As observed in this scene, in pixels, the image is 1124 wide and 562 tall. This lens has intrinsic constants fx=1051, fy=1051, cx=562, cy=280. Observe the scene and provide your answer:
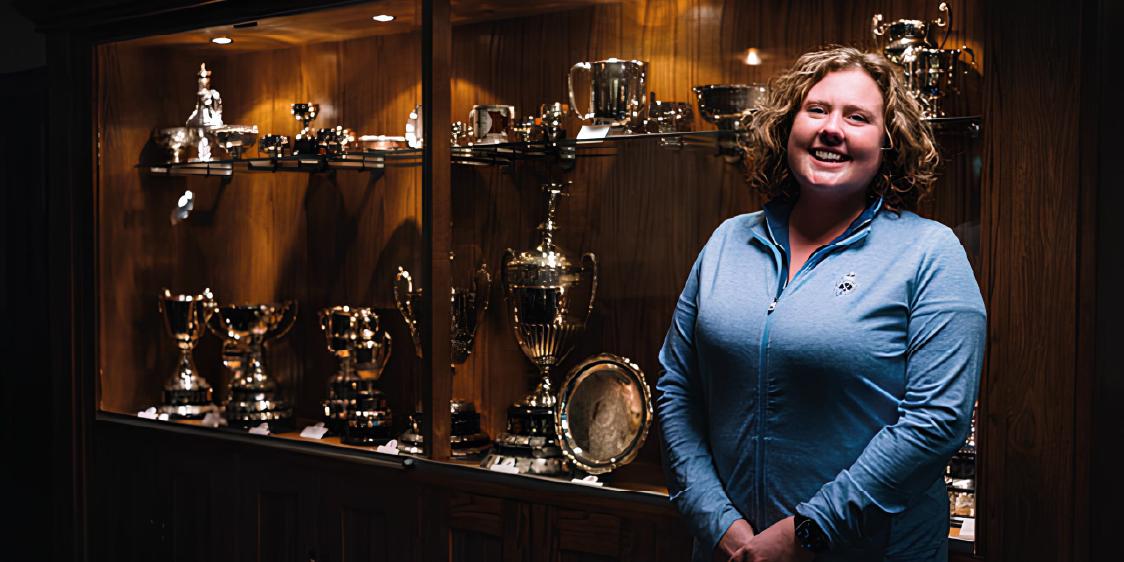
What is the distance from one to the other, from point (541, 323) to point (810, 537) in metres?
1.22

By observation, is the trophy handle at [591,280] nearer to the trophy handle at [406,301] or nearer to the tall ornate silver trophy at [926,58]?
the trophy handle at [406,301]

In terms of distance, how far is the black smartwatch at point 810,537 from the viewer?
1.66 metres

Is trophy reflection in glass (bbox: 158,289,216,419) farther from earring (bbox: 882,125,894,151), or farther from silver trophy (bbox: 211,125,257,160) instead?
earring (bbox: 882,125,894,151)

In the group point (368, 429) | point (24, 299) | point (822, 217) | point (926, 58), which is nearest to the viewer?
point (822, 217)

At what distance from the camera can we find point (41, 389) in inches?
155

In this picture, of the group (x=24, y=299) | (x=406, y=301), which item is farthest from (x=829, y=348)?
(x=24, y=299)

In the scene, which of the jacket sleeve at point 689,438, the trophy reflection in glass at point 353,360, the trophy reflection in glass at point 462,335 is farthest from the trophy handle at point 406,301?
the jacket sleeve at point 689,438

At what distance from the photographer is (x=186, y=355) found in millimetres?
3459

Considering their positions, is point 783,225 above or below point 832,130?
below

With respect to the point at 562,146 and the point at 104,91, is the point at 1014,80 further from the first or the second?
the point at 104,91

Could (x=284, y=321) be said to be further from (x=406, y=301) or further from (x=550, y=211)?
(x=550, y=211)

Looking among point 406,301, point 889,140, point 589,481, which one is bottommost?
point 589,481

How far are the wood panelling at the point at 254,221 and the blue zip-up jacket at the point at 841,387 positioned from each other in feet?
5.11

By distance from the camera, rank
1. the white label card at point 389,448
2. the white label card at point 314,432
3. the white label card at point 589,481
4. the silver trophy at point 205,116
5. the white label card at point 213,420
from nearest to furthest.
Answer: the white label card at point 589,481 < the white label card at point 389,448 < the white label card at point 314,432 < the white label card at point 213,420 < the silver trophy at point 205,116
